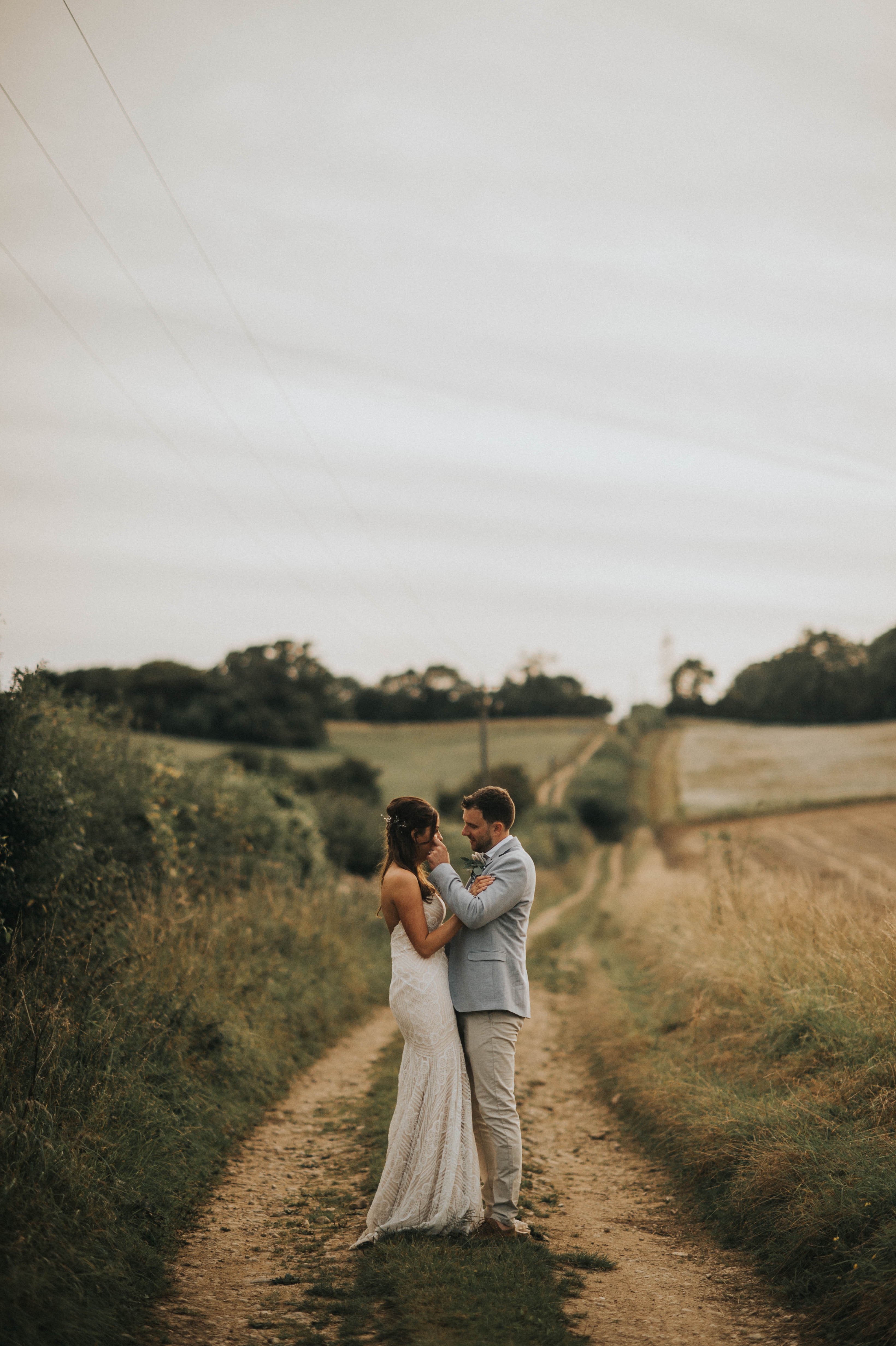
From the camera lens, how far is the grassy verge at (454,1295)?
3781 millimetres

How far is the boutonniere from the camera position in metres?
5.15

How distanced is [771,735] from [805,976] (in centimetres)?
6534

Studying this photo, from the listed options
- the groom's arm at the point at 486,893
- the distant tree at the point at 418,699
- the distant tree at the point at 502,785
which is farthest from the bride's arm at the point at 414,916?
the distant tree at the point at 418,699

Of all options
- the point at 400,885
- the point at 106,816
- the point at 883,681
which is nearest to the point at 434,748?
the point at 883,681

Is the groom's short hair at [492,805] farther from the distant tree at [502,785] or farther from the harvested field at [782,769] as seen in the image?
the distant tree at [502,785]

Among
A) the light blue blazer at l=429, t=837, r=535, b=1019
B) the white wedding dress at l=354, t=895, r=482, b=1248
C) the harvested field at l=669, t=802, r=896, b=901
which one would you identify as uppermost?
the light blue blazer at l=429, t=837, r=535, b=1019

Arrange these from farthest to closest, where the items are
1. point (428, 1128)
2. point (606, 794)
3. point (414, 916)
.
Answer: point (606, 794) < point (414, 916) < point (428, 1128)

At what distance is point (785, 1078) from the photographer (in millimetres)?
6422

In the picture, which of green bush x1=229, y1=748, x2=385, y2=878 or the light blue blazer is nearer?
the light blue blazer

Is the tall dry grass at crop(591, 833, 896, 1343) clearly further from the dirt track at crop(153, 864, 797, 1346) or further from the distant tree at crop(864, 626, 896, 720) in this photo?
the distant tree at crop(864, 626, 896, 720)

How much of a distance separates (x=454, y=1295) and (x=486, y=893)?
1.80 metres

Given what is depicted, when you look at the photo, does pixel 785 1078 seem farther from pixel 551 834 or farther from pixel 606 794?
pixel 606 794

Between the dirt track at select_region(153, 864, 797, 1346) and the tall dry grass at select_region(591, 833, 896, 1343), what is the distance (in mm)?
278

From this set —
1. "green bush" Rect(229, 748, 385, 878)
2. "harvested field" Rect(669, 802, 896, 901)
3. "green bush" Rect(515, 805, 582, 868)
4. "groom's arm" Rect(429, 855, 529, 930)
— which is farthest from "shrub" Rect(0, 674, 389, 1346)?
Answer: "green bush" Rect(515, 805, 582, 868)
